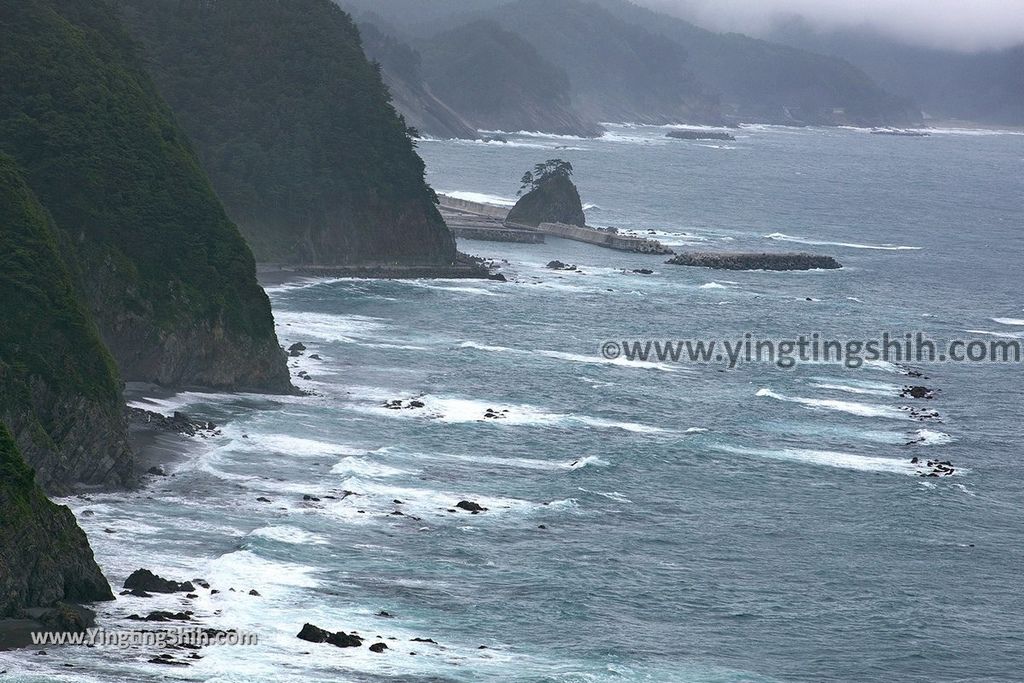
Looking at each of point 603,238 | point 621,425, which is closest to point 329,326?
point 621,425

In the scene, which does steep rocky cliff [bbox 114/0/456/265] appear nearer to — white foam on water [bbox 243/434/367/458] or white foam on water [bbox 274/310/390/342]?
white foam on water [bbox 274/310/390/342]

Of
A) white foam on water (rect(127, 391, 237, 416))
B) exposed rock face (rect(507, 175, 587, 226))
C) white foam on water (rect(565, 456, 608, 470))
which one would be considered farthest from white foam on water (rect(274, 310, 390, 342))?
exposed rock face (rect(507, 175, 587, 226))

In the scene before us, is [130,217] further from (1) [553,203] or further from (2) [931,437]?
(1) [553,203]

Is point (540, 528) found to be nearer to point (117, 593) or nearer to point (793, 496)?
point (793, 496)

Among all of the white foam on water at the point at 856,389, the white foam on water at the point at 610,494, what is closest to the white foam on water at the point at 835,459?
the white foam on water at the point at 610,494

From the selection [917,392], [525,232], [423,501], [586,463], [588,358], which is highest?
[525,232]

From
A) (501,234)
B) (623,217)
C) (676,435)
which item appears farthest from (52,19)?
(623,217)

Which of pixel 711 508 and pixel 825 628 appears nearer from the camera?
pixel 825 628
